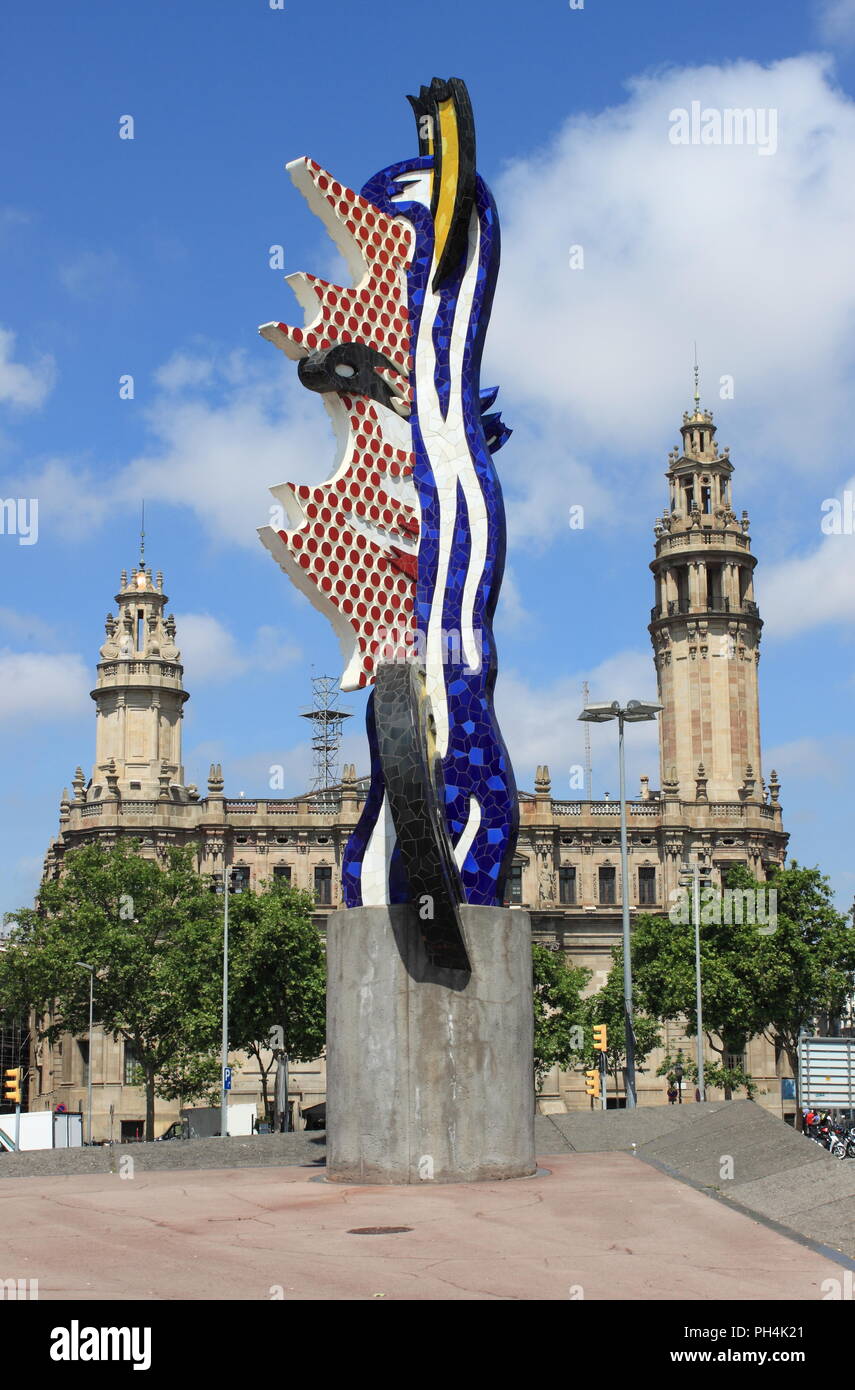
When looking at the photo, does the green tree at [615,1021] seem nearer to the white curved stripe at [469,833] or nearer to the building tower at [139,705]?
the building tower at [139,705]

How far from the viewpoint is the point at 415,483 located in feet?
91.1

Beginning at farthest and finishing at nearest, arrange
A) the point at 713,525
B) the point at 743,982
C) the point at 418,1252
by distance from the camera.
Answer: the point at 713,525 → the point at 743,982 → the point at 418,1252

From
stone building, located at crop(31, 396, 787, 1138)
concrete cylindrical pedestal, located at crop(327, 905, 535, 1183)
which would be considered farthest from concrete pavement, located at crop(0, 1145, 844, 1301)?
stone building, located at crop(31, 396, 787, 1138)

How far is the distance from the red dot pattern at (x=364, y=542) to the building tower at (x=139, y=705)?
204ft

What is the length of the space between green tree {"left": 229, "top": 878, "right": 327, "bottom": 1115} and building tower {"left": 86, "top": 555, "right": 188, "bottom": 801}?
26.2m

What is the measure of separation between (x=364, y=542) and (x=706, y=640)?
217ft

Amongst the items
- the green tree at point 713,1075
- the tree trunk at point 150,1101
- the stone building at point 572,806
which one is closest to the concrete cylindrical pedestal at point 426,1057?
the green tree at point 713,1075

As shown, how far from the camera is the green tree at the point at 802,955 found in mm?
66938

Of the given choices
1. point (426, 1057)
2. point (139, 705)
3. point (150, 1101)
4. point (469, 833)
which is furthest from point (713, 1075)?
point (426, 1057)

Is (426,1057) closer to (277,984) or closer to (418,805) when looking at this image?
(418,805)

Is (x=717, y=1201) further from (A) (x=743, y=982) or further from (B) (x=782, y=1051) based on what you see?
(B) (x=782, y=1051)
